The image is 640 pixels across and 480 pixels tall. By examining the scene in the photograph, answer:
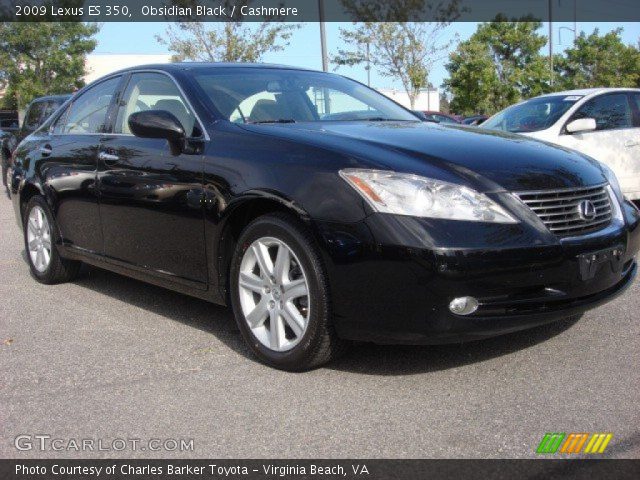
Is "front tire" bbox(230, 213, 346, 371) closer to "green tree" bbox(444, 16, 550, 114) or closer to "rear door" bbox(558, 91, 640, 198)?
"rear door" bbox(558, 91, 640, 198)

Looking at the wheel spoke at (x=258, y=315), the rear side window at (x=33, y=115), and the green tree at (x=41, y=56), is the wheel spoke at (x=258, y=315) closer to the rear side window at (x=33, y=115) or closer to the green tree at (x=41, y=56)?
the rear side window at (x=33, y=115)

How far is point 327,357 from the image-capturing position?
3816mm

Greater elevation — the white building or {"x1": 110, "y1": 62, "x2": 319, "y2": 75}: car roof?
the white building

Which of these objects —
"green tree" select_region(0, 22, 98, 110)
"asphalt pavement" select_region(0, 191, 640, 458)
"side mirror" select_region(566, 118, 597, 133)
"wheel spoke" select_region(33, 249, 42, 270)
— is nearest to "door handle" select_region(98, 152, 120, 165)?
"asphalt pavement" select_region(0, 191, 640, 458)

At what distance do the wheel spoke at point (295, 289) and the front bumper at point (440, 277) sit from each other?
20cm

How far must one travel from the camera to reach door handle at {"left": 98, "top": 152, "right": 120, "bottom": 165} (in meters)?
4.97

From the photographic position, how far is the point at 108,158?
16.5 feet

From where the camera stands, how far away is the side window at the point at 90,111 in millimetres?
5469

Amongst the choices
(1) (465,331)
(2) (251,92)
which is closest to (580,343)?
(1) (465,331)

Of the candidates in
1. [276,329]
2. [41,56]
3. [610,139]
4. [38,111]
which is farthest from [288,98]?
[41,56]

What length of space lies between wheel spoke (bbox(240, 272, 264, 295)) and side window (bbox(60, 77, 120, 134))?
1896 mm

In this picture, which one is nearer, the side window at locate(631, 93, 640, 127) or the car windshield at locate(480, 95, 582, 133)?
the car windshield at locate(480, 95, 582, 133)

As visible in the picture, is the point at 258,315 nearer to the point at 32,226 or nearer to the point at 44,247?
the point at 44,247

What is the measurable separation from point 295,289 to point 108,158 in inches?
75.6
